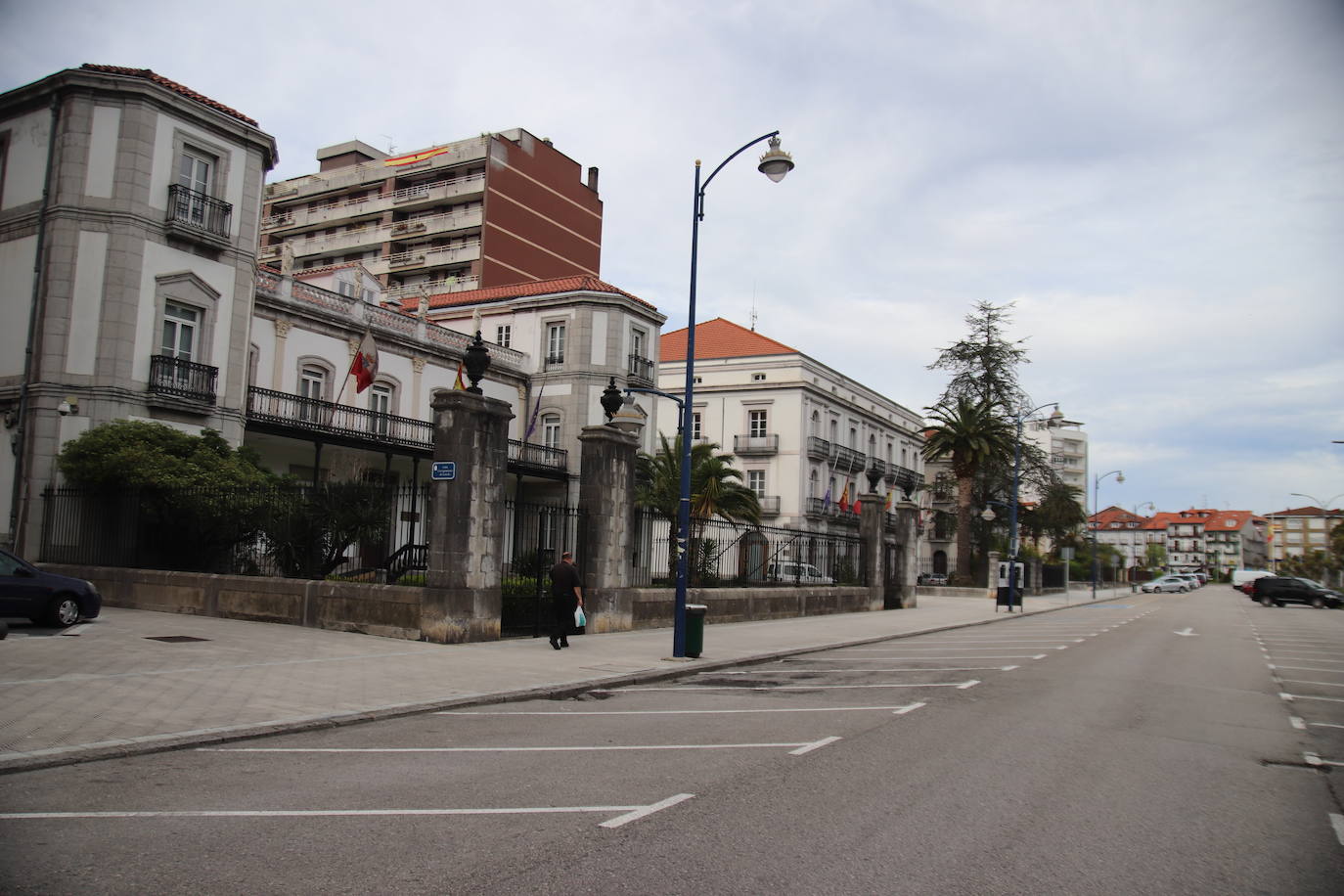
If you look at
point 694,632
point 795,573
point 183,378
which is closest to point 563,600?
point 694,632

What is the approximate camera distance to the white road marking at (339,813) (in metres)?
5.62

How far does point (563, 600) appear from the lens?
15.8 metres

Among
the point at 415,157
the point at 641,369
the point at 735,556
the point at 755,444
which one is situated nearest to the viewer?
the point at 735,556

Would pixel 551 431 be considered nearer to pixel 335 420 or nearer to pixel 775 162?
pixel 335 420

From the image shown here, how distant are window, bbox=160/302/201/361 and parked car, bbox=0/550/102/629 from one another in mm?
10659

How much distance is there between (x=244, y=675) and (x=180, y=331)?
16.9m

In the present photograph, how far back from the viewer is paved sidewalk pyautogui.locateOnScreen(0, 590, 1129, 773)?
26.7ft

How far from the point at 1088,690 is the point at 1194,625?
20.9 meters

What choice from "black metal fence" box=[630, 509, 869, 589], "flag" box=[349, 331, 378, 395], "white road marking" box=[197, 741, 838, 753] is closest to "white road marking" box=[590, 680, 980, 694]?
"white road marking" box=[197, 741, 838, 753]

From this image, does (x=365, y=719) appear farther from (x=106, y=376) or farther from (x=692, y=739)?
(x=106, y=376)

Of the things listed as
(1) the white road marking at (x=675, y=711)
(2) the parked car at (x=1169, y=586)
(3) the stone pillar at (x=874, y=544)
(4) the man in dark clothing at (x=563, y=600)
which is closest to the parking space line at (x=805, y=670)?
(4) the man in dark clothing at (x=563, y=600)

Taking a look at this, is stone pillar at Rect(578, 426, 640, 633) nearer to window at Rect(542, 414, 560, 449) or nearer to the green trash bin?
the green trash bin

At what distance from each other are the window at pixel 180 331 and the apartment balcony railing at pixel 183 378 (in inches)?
12.5

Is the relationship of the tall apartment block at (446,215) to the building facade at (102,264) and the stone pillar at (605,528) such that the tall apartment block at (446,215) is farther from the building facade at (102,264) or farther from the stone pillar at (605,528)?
the stone pillar at (605,528)
